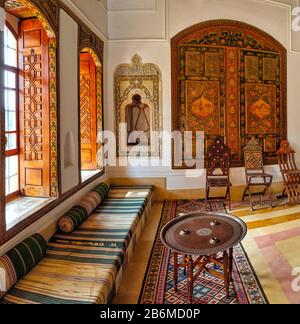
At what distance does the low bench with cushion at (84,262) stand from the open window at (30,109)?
0.60m

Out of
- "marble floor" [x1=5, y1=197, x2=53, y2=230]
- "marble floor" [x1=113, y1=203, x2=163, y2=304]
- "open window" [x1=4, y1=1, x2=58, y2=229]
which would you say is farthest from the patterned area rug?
"open window" [x1=4, y1=1, x2=58, y2=229]

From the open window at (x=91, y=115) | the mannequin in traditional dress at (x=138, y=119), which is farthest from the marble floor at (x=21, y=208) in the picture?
the mannequin in traditional dress at (x=138, y=119)

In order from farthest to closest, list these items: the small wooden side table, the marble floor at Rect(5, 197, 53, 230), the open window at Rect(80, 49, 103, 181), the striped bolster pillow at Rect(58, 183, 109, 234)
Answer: the open window at Rect(80, 49, 103, 181), the striped bolster pillow at Rect(58, 183, 109, 234), the marble floor at Rect(5, 197, 53, 230), the small wooden side table

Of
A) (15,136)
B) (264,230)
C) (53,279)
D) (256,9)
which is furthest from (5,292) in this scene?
(256,9)

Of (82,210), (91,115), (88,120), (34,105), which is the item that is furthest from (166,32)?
(82,210)

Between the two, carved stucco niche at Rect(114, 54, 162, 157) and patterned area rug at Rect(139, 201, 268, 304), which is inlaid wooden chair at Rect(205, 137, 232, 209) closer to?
carved stucco niche at Rect(114, 54, 162, 157)

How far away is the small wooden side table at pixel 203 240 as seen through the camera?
9.13ft

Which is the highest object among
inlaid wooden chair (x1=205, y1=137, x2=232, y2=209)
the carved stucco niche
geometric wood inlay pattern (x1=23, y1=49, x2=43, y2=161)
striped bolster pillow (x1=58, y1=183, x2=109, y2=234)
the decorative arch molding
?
the decorative arch molding

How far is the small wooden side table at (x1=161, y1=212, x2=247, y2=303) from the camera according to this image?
278 centimetres

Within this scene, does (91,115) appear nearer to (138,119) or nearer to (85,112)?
(85,112)

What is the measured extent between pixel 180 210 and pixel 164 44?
317cm

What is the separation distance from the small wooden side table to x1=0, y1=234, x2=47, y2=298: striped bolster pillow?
1136mm

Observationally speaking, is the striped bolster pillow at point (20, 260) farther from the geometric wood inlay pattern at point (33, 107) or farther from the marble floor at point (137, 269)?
the geometric wood inlay pattern at point (33, 107)

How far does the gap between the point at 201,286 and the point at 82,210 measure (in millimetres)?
1731
